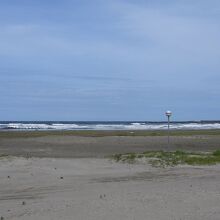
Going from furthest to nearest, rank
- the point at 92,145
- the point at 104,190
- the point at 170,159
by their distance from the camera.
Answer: the point at 92,145
the point at 170,159
the point at 104,190

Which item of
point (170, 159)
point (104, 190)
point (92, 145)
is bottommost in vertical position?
point (104, 190)

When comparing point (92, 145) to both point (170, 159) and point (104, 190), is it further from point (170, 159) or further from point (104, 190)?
point (104, 190)

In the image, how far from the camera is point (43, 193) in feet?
48.9

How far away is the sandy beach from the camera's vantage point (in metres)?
11.1

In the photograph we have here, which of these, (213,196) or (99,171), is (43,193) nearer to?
(213,196)

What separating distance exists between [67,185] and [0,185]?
7.06ft

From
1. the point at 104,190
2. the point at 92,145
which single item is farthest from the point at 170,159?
the point at 92,145

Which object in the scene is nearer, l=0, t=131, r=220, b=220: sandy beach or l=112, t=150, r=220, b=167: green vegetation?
l=0, t=131, r=220, b=220: sandy beach

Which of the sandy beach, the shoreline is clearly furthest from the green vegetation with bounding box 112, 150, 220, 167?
the shoreline

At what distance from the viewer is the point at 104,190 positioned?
49.5 feet

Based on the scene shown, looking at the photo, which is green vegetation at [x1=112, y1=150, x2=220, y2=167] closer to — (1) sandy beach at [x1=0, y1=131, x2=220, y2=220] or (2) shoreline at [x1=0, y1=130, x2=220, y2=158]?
(1) sandy beach at [x1=0, y1=131, x2=220, y2=220]

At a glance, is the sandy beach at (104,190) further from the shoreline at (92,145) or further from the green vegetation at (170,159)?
the shoreline at (92,145)

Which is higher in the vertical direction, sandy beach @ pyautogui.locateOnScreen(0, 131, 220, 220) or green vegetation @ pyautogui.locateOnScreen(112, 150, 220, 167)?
green vegetation @ pyautogui.locateOnScreen(112, 150, 220, 167)

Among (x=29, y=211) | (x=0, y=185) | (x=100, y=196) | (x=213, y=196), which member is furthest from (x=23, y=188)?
(x=213, y=196)
